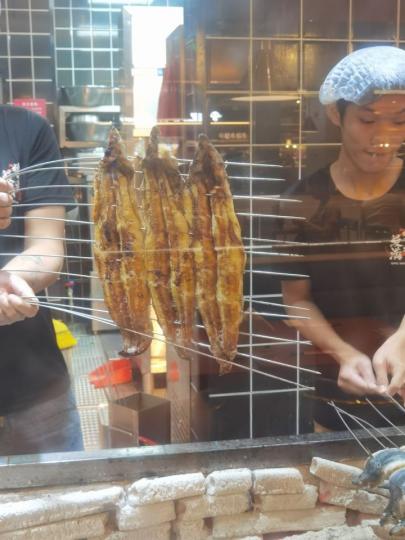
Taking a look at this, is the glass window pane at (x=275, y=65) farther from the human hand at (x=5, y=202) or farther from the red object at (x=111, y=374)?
the red object at (x=111, y=374)

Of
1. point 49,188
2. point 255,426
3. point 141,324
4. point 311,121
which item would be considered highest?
point 311,121

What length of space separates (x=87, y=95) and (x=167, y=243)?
43cm

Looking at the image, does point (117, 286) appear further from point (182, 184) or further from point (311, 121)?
point (311, 121)

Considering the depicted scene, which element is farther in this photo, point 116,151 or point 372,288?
point 372,288

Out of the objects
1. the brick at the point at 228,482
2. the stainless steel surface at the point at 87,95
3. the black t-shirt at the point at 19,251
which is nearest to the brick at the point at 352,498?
the brick at the point at 228,482

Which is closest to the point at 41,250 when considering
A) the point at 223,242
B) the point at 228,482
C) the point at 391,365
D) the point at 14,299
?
the point at 14,299

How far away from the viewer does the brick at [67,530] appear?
1.11 m

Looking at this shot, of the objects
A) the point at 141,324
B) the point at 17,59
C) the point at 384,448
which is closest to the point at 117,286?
the point at 141,324

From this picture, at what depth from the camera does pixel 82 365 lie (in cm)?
144

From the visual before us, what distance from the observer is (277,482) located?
119 centimetres

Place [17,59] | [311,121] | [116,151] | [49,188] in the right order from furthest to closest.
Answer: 1. [311,121]
2. [17,59]
3. [49,188]
4. [116,151]

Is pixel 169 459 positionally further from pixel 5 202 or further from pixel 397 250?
pixel 397 250

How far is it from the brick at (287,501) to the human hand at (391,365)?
0.92 feet

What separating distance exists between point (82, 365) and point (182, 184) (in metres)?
0.59
